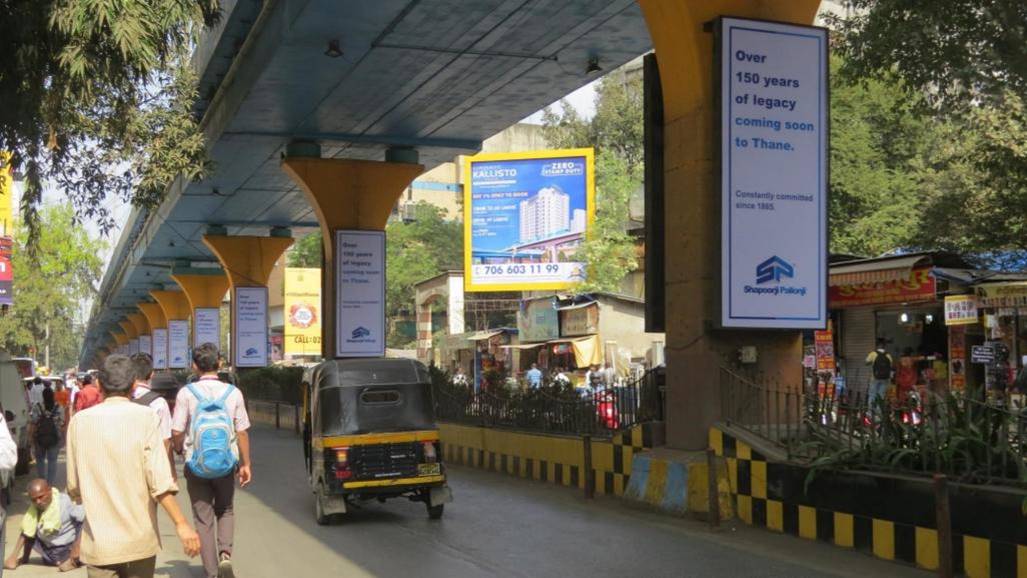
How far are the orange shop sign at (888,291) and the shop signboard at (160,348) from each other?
49.1m

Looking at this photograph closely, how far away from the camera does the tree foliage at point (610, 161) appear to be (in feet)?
148

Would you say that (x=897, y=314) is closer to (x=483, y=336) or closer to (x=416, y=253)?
(x=483, y=336)

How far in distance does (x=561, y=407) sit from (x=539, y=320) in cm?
3232

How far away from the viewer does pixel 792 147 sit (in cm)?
1185

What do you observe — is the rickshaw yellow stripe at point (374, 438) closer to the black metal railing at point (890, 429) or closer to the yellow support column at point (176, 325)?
the black metal railing at point (890, 429)

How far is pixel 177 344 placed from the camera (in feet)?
207

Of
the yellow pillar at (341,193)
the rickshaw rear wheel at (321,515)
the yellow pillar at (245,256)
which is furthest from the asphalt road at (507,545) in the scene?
the yellow pillar at (245,256)

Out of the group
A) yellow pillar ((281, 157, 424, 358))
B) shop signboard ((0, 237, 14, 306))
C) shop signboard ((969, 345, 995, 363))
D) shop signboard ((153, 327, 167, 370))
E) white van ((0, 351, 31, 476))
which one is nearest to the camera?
white van ((0, 351, 31, 476))

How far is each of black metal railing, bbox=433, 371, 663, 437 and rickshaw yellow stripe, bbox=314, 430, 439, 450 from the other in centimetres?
268

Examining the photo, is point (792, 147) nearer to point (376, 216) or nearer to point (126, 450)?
point (126, 450)

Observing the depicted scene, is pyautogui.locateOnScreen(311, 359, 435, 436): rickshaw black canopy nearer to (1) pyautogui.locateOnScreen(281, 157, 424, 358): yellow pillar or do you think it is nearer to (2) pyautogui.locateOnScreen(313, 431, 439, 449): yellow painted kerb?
(2) pyautogui.locateOnScreen(313, 431, 439, 449): yellow painted kerb

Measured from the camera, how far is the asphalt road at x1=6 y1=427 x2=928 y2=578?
8.98 meters

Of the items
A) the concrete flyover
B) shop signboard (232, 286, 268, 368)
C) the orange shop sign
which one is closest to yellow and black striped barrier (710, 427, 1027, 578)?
the concrete flyover

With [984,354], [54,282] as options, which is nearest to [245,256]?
[54,282]
